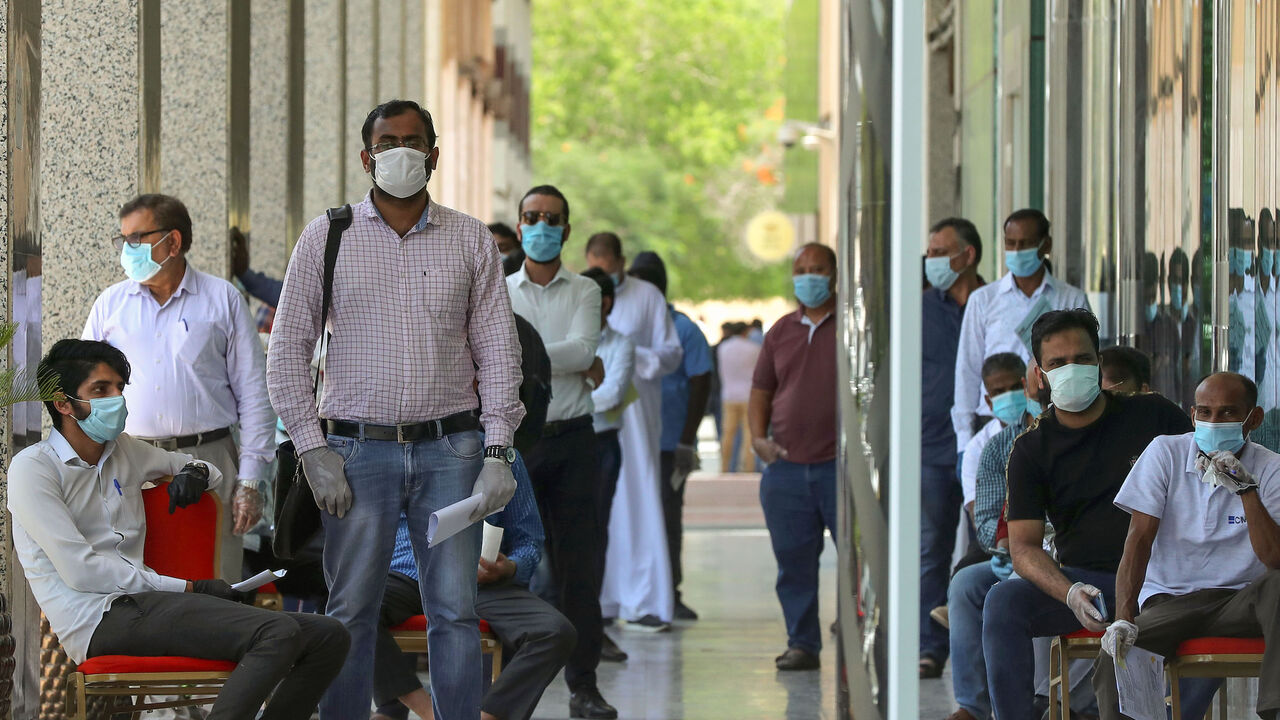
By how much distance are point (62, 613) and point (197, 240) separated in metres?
3.87

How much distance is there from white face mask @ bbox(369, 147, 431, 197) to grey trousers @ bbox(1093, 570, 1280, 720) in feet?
7.78

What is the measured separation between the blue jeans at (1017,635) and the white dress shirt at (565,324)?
2.34 metres

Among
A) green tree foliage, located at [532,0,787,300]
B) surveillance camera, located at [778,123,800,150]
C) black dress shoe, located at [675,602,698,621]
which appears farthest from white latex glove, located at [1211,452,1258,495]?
green tree foliage, located at [532,0,787,300]

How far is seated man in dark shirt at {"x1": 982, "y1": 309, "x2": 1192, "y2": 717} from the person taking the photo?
5777 millimetres

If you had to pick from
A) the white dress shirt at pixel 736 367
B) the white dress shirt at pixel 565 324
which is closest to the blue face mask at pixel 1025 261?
the white dress shirt at pixel 565 324

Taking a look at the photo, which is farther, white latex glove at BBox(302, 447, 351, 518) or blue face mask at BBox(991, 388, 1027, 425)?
blue face mask at BBox(991, 388, 1027, 425)

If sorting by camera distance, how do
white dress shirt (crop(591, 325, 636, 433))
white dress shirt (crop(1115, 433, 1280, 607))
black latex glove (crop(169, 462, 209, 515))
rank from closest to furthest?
white dress shirt (crop(1115, 433, 1280, 607)), black latex glove (crop(169, 462, 209, 515)), white dress shirt (crop(591, 325, 636, 433))

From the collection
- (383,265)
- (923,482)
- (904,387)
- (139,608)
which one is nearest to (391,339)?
(383,265)

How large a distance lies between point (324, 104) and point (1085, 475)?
781cm

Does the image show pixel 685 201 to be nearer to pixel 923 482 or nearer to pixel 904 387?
pixel 923 482

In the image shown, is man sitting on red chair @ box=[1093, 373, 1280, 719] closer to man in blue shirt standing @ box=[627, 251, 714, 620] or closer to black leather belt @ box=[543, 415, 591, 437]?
black leather belt @ box=[543, 415, 591, 437]

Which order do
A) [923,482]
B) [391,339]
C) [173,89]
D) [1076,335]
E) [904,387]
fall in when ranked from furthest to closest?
[173,89], [923,482], [1076,335], [391,339], [904,387]

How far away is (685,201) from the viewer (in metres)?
48.1

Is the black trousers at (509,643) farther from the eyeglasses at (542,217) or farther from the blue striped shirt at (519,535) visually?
the eyeglasses at (542,217)
